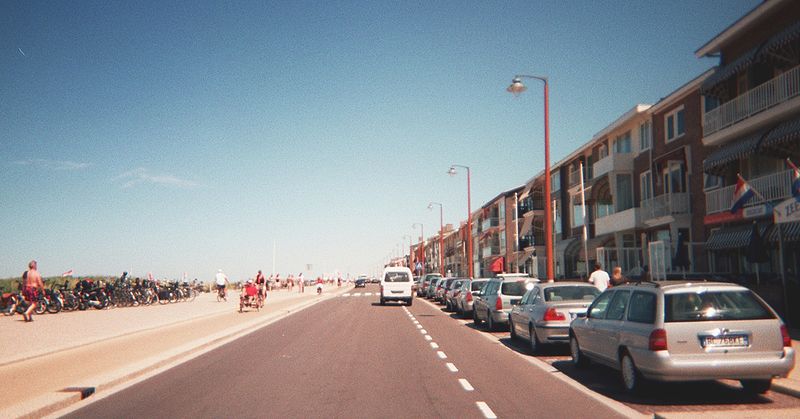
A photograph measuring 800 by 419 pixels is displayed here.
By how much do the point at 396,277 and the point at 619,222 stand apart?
12.3m

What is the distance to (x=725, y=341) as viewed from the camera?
8117mm

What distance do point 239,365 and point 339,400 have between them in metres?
4.37

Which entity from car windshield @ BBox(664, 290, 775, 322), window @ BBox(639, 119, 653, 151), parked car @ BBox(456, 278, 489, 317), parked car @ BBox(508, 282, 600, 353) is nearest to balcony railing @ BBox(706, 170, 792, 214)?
window @ BBox(639, 119, 653, 151)

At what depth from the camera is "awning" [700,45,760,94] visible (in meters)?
20.2

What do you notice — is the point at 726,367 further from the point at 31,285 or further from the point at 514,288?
the point at 31,285

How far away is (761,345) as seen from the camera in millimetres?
8102

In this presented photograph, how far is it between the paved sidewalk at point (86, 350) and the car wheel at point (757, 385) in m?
9.00

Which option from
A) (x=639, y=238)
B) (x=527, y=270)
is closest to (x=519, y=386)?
(x=639, y=238)

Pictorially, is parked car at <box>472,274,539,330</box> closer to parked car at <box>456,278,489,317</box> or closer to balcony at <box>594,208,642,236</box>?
parked car at <box>456,278,489,317</box>

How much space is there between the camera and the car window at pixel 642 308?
853 cm

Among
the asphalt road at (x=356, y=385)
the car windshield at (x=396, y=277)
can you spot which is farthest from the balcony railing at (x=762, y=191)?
the car windshield at (x=396, y=277)

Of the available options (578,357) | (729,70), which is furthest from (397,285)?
(578,357)

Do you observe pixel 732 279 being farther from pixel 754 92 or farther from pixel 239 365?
pixel 239 365

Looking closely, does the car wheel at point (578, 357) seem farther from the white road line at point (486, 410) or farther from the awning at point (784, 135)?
the awning at point (784, 135)
